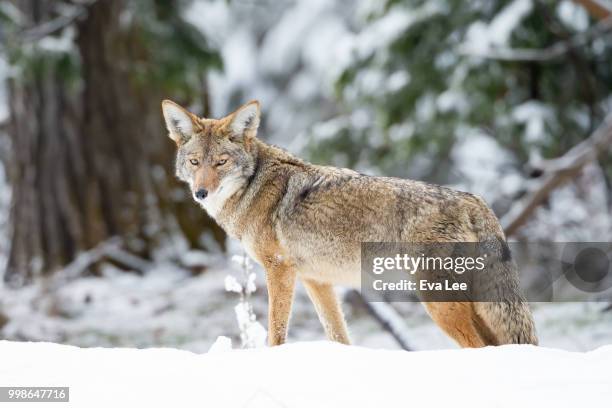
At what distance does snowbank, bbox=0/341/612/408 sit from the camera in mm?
2826

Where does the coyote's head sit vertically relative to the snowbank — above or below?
above

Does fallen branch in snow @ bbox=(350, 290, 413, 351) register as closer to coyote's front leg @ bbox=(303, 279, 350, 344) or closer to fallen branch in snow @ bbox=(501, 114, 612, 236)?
coyote's front leg @ bbox=(303, 279, 350, 344)

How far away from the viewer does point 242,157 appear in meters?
4.80

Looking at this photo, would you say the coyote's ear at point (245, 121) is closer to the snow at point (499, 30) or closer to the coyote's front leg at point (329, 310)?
the coyote's front leg at point (329, 310)

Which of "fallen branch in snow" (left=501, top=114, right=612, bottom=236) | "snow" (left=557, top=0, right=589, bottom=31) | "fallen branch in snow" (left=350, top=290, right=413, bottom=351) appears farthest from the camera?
"snow" (left=557, top=0, right=589, bottom=31)

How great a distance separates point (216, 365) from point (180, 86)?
283 inches

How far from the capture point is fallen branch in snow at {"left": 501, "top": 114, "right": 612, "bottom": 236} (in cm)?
793

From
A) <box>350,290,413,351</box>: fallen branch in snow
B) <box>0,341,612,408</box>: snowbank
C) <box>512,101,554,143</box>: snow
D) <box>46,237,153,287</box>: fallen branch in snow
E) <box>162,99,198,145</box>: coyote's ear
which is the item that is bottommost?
<box>0,341,612,408</box>: snowbank

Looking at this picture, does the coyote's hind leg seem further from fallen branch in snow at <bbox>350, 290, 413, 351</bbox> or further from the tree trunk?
the tree trunk

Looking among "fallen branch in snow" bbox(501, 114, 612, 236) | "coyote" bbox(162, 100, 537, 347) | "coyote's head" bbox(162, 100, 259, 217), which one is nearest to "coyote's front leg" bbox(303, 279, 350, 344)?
"coyote" bbox(162, 100, 537, 347)

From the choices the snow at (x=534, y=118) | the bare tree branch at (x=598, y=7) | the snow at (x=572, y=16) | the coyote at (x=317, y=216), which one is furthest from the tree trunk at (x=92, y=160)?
the coyote at (x=317, y=216)

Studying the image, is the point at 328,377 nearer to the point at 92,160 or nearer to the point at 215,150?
the point at 215,150

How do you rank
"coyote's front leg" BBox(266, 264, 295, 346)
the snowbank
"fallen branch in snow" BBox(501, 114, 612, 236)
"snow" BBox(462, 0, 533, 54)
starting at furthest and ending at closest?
"snow" BBox(462, 0, 533, 54), "fallen branch in snow" BBox(501, 114, 612, 236), "coyote's front leg" BBox(266, 264, 295, 346), the snowbank

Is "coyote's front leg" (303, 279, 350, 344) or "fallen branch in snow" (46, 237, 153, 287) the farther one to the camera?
"fallen branch in snow" (46, 237, 153, 287)
